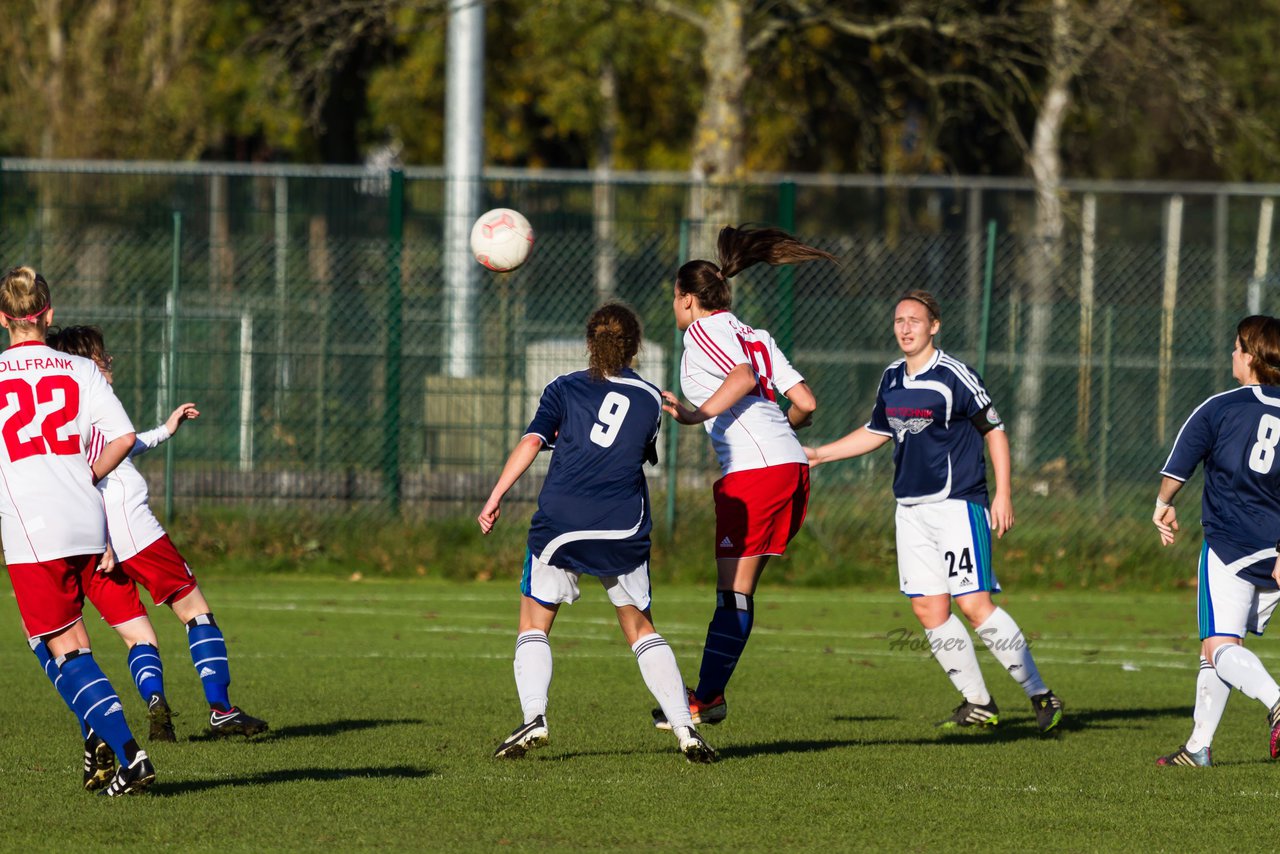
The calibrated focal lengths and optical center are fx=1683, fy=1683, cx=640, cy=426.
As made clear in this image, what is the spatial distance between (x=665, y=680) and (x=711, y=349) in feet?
5.22

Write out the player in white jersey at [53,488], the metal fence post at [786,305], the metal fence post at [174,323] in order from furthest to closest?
1. the metal fence post at [786,305]
2. the metal fence post at [174,323]
3. the player in white jersey at [53,488]

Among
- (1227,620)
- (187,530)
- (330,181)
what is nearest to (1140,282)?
(330,181)

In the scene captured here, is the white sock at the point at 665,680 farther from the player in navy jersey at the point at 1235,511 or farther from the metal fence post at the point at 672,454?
the metal fence post at the point at 672,454

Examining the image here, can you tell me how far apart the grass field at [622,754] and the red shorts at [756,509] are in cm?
89

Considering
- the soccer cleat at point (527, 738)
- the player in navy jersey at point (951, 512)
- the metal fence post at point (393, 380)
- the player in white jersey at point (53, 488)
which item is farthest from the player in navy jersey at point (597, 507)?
the metal fence post at point (393, 380)

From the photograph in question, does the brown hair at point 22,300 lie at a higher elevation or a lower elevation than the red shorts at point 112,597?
higher

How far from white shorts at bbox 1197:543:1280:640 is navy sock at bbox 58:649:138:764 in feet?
14.2

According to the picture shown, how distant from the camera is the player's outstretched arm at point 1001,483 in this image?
25.8 ft

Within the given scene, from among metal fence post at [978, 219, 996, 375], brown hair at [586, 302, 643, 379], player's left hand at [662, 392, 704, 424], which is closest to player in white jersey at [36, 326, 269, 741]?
brown hair at [586, 302, 643, 379]

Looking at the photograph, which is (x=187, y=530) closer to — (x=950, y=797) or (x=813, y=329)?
(x=813, y=329)

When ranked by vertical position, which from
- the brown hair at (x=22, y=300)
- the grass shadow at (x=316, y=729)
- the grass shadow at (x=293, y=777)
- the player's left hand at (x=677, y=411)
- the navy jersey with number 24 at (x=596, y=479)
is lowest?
the grass shadow at (x=316, y=729)

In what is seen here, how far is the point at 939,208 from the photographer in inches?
1178

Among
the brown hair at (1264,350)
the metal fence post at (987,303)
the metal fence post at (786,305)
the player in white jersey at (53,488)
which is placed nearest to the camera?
the player in white jersey at (53,488)

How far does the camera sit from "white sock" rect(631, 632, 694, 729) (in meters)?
6.82
